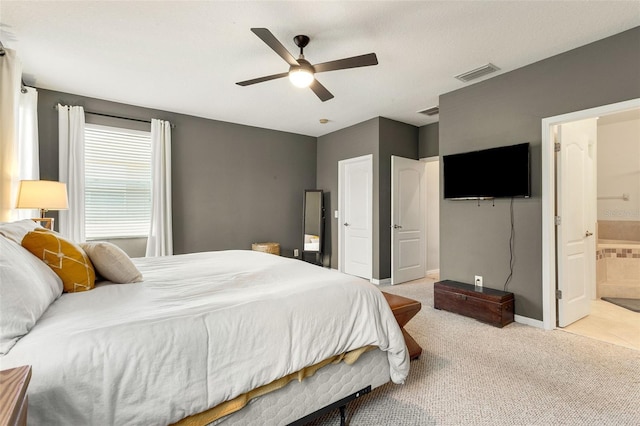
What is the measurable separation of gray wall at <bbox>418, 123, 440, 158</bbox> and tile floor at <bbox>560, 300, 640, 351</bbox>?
2.95 meters

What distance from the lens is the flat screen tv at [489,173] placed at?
3139 mm

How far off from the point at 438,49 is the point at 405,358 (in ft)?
8.65

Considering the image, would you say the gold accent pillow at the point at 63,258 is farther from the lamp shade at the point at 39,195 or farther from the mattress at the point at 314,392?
the lamp shade at the point at 39,195

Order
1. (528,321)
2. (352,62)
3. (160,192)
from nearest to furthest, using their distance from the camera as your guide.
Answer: (352,62) → (528,321) → (160,192)

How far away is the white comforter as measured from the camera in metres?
1.01

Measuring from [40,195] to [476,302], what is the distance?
14.5 feet

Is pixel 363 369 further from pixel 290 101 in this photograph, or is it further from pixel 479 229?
pixel 290 101

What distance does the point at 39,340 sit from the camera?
3.38 feet

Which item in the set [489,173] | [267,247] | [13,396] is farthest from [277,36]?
[267,247]

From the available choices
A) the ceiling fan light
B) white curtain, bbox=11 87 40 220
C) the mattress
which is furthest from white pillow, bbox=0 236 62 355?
white curtain, bbox=11 87 40 220

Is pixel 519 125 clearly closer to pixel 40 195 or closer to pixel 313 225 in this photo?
pixel 313 225

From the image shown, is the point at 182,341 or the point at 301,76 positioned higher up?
the point at 301,76

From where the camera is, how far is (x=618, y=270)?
4215mm

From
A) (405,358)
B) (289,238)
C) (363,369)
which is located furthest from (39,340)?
(289,238)
